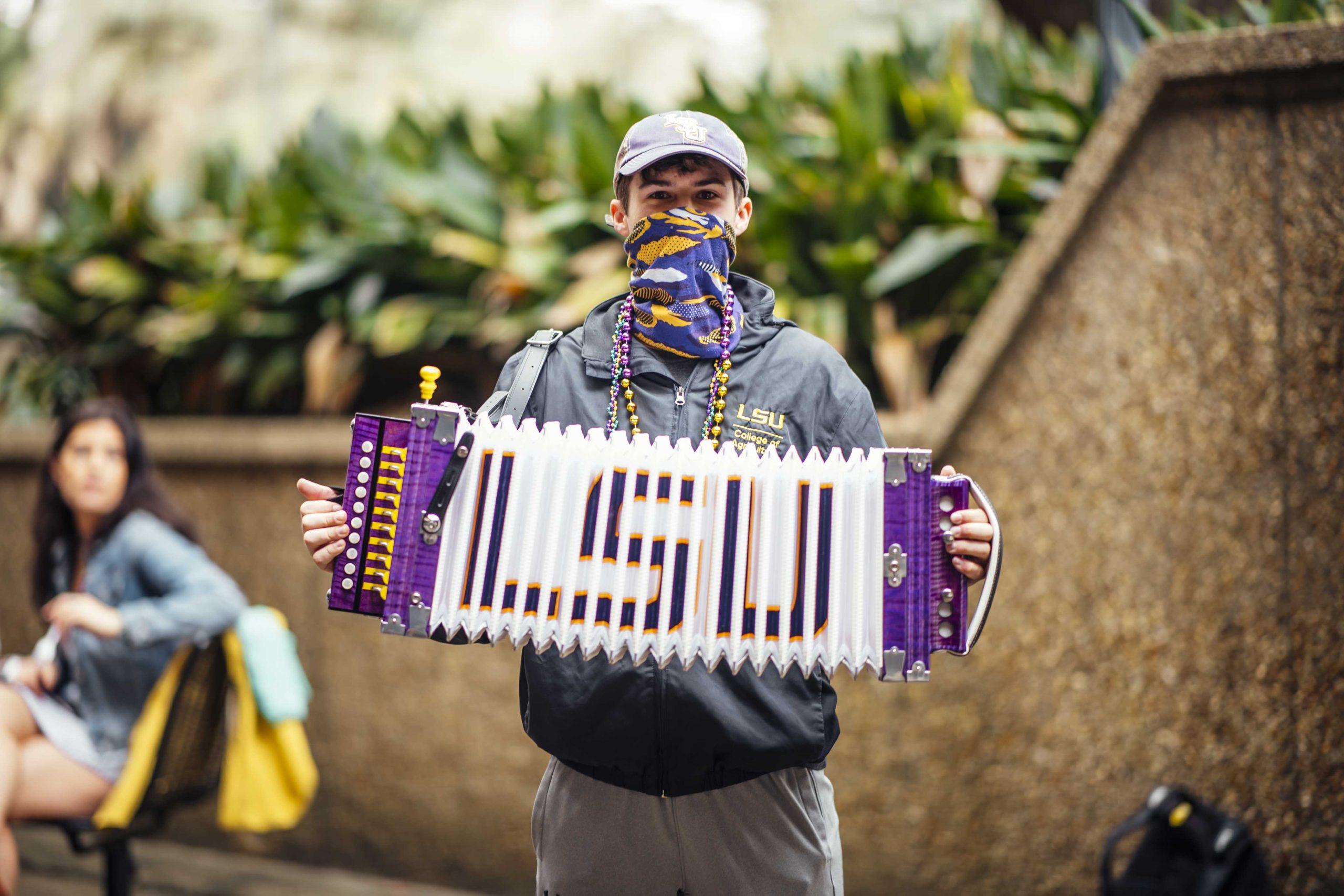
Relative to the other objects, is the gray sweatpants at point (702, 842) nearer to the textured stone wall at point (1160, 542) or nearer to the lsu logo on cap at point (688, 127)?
the lsu logo on cap at point (688, 127)

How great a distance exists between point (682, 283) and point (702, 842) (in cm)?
96

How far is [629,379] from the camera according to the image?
2023mm

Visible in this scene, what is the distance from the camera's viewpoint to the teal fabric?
3.24m

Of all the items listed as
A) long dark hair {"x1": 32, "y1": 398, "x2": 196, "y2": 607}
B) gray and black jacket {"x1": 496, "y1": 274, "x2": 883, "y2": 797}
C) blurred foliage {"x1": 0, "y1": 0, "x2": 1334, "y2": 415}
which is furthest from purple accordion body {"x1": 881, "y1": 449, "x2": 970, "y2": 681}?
long dark hair {"x1": 32, "y1": 398, "x2": 196, "y2": 607}

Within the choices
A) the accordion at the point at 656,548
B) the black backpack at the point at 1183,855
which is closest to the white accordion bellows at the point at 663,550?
the accordion at the point at 656,548

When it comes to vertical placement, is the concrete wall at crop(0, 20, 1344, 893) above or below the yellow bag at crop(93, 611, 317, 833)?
above

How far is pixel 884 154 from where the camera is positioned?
13.6ft

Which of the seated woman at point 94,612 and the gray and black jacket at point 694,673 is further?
the seated woman at point 94,612

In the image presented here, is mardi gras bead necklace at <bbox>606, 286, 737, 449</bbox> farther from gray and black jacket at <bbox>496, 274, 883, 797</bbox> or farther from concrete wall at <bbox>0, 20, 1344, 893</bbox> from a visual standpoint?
concrete wall at <bbox>0, 20, 1344, 893</bbox>

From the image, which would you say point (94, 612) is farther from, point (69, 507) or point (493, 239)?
point (493, 239)

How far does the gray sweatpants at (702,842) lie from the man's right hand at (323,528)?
602 millimetres

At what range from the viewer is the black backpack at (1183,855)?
298 centimetres

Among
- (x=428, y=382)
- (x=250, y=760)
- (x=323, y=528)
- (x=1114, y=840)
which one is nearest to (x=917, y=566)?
(x=428, y=382)

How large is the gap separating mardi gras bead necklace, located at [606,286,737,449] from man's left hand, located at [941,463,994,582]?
40 centimetres
